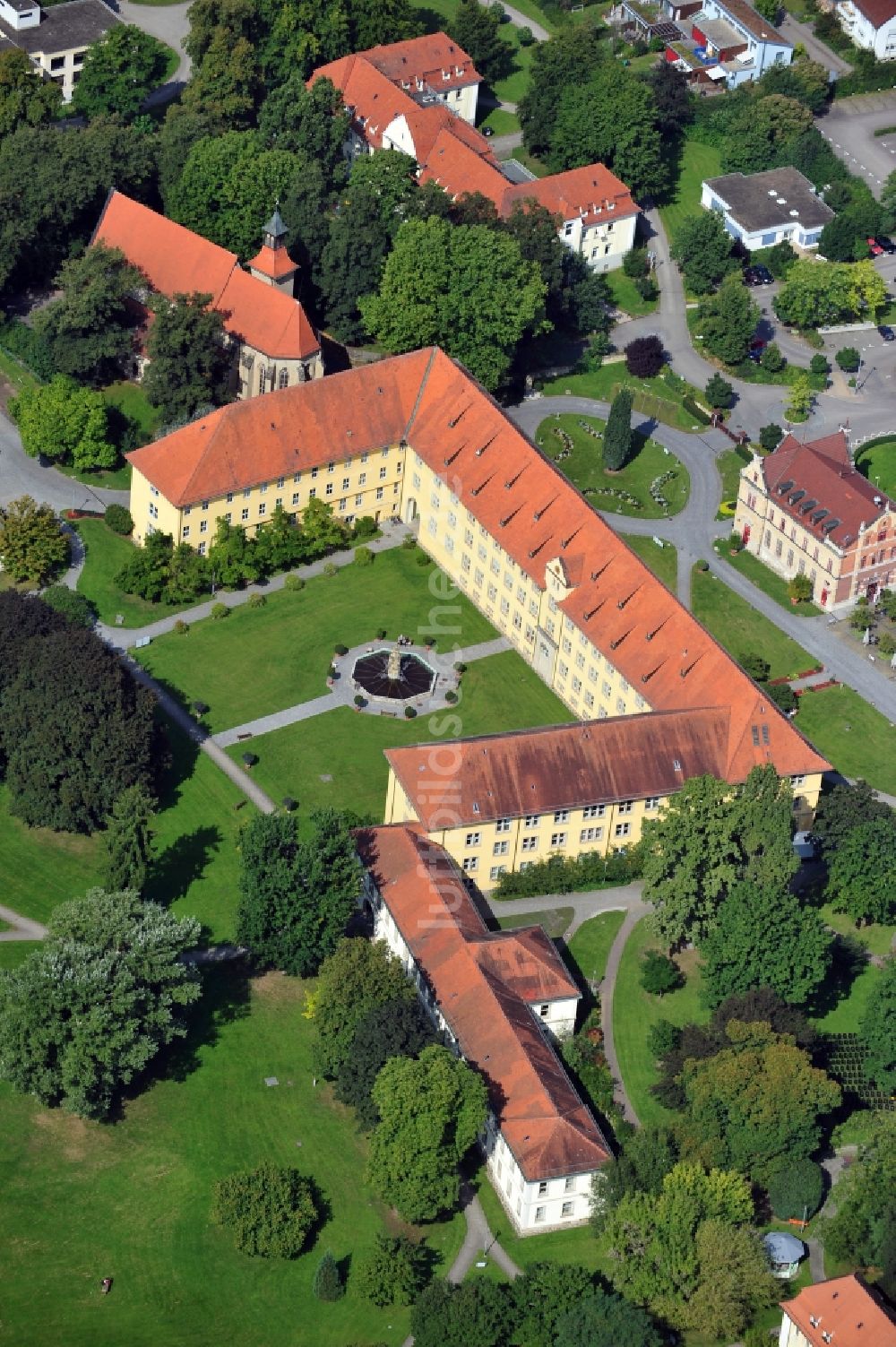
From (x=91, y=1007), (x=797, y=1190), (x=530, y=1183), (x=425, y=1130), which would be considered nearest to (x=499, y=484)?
(x=91, y=1007)

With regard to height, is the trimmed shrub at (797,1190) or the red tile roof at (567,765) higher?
the red tile roof at (567,765)

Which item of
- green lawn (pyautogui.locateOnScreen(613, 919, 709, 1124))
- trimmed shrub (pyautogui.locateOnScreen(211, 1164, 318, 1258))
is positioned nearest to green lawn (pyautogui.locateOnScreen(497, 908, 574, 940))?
green lawn (pyautogui.locateOnScreen(613, 919, 709, 1124))

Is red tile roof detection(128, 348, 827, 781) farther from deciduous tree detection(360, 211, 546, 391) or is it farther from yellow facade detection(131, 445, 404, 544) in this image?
deciduous tree detection(360, 211, 546, 391)

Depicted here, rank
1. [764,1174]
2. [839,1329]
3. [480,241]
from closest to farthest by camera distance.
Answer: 1. [839,1329]
2. [764,1174]
3. [480,241]

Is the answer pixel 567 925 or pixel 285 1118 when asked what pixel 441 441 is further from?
pixel 285 1118

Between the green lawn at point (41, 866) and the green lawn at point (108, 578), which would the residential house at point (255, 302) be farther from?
the green lawn at point (41, 866)

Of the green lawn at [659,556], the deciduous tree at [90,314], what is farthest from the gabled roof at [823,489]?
the deciduous tree at [90,314]

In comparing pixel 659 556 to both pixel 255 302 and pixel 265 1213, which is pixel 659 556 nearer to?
pixel 255 302

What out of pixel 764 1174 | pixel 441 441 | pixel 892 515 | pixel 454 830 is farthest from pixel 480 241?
pixel 764 1174
